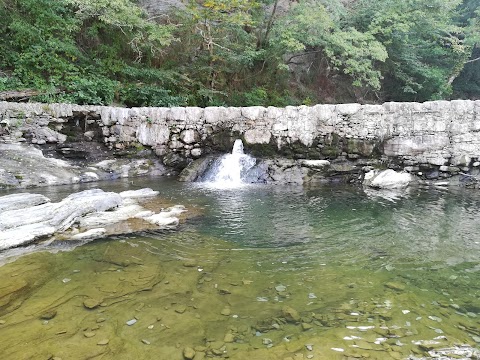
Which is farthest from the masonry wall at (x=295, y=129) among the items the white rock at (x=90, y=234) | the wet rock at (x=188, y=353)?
the wet rock at (x=188, y=353)

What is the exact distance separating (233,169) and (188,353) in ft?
24.7

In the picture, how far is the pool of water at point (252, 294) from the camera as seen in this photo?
239 centimetres

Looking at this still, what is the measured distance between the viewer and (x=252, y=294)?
3131 mm

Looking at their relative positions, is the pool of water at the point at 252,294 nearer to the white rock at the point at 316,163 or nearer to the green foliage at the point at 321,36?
the white rock at the point at 316,163

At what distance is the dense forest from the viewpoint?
35.1 ft

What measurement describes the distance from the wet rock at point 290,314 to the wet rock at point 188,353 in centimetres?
85

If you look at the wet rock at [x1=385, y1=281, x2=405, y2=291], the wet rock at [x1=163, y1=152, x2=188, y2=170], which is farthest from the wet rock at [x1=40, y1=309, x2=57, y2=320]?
the wet rock at [x1=163, y1=152, x2=188, y2=170]

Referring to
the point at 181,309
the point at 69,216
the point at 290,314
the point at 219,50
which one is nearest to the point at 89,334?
the point at 181,309

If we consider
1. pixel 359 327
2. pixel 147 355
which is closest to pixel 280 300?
pixel 359 327

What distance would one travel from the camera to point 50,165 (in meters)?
8.52

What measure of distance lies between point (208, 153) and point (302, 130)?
118 inches

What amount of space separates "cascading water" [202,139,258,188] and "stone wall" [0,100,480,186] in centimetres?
30

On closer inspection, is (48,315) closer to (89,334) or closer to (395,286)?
(89,334)

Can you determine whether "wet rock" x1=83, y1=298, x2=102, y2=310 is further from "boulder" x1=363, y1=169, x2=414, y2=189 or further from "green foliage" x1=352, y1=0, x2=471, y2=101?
"green foliage" x1=352, y1=0, x2=471, y2=101
